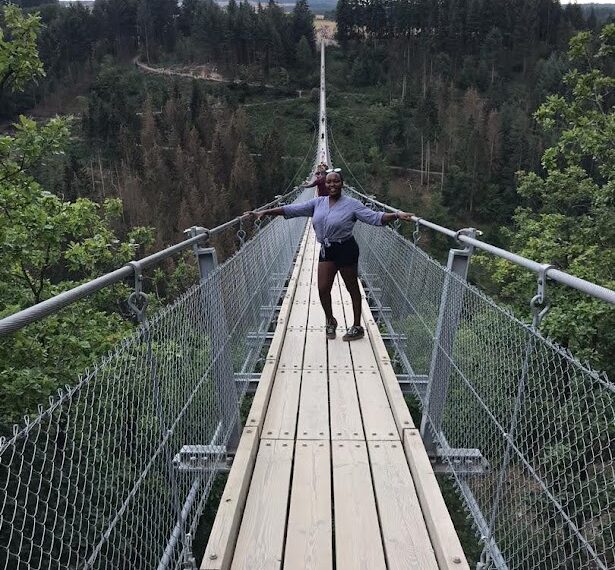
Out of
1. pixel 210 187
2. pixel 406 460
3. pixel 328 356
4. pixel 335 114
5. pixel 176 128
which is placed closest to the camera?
pixel 406 460

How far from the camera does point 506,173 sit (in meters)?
42.2

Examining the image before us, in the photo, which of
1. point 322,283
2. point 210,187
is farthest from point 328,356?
point 210,187

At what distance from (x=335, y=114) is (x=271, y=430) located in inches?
2342

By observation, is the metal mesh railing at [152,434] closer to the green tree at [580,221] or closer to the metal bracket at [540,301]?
the metal bracket at [540,301]

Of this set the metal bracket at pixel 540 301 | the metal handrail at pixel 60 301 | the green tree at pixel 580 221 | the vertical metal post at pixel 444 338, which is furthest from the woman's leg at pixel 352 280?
the green tree at pixel 580 221

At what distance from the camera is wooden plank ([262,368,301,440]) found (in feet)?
8.31

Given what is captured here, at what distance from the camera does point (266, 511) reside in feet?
6.40

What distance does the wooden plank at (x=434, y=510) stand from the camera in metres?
1.67

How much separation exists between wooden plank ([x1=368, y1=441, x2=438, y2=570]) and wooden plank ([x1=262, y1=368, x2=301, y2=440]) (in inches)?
16.0

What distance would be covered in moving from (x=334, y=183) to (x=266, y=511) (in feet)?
6.47

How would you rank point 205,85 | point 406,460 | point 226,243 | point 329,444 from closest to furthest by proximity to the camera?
1. point 406,460
2. point 329,444
3. point 226,243
4. point 205,85

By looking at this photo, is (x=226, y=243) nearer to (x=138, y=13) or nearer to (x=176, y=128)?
(x=176, y=128)

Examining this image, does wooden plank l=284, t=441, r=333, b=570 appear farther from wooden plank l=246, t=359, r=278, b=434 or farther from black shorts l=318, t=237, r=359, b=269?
black shorts l=318, t=237, r=359, b=269

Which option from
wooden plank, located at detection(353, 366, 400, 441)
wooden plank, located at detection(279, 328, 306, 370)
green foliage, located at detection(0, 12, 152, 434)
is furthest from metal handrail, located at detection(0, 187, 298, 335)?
green foliage, located at detection(0, 12, 152, 434)
